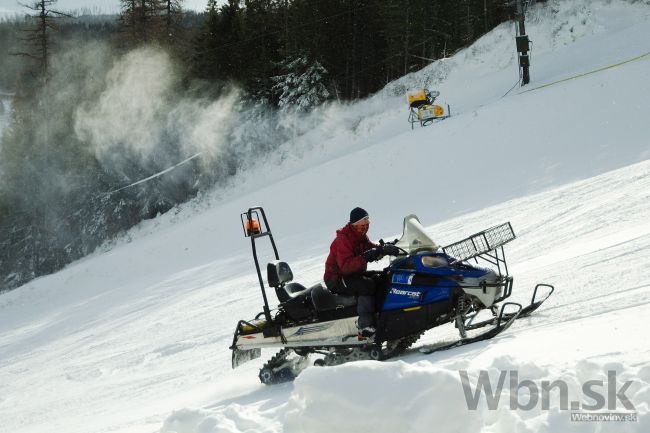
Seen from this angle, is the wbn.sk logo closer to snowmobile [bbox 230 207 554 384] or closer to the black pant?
snowmobile [bbox 230 207 554 384]

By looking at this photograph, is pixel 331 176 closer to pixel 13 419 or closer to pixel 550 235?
pixel 550 235

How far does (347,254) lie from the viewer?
662 centimetres

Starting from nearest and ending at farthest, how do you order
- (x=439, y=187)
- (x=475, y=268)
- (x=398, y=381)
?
(x=398, y=381)
(x=475, y=268)
(x=439, y=187)

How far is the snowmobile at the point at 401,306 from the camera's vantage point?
6512 mm

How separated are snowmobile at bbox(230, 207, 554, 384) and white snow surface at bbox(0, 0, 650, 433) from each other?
0.33m

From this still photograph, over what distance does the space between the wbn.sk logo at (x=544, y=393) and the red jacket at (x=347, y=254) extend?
2.64m

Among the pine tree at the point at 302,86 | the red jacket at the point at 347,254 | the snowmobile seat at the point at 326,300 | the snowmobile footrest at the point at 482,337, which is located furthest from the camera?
the pine tree at the point at 302,86

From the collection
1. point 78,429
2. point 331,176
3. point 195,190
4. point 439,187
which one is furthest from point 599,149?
point 195,190

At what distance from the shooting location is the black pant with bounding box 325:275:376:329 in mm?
6641

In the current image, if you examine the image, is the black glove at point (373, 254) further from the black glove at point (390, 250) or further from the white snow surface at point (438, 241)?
the white snow surface at point (438, 241)

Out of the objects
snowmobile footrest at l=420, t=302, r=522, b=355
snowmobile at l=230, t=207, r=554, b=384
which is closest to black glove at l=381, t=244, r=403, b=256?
snowmobile at l=230, t=207, r=554, b=384

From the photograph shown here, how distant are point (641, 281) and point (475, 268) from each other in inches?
69.0

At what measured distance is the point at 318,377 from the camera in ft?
13.4

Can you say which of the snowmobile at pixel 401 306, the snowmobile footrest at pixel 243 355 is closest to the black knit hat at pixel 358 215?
the snowmobile at pixel 401 306
